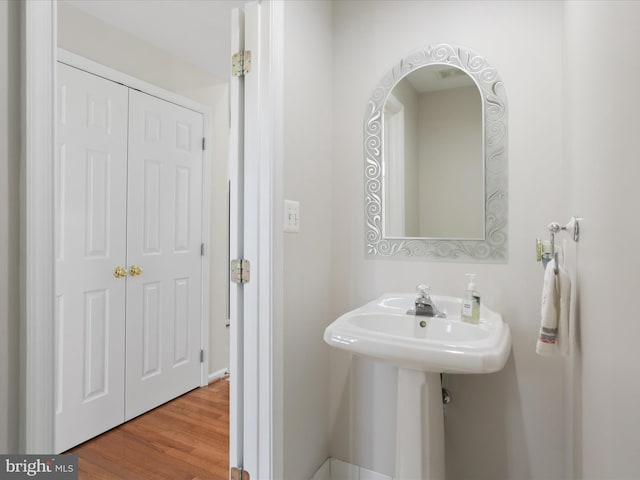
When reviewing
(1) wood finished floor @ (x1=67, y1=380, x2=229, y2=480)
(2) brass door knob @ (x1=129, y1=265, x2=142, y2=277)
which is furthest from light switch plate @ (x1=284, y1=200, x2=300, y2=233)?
(2) brass door knob @ (x1=129, y1=265, x2=142, y2=277)

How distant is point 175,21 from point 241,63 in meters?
1.18

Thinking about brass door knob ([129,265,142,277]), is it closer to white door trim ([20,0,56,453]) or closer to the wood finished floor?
the wood finished floor

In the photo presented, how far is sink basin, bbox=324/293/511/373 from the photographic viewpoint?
1.09 metres

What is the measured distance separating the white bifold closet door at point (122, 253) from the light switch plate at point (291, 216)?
1.35 meters

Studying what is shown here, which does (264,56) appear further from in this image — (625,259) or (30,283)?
(625,259)

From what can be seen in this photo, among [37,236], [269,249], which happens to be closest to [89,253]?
[269,249]

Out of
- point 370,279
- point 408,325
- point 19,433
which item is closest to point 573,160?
point 408,325

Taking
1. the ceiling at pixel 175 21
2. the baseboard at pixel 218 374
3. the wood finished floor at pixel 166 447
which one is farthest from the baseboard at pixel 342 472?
the ceiling at pixel 175 21

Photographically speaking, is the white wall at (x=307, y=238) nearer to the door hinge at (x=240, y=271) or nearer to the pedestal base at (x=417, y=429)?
the door hinge at (x=240, y=271)

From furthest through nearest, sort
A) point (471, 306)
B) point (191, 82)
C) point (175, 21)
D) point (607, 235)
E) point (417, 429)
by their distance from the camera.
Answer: point (191, 82) → point (175, 21) → point (471, 306) → point (417, 429) → point (607, 235)

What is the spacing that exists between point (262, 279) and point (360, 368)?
730 millimetres

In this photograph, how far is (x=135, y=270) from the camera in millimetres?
2418

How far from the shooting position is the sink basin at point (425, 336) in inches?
42.8

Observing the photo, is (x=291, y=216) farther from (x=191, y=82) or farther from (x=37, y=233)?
(x=191, y=82)
